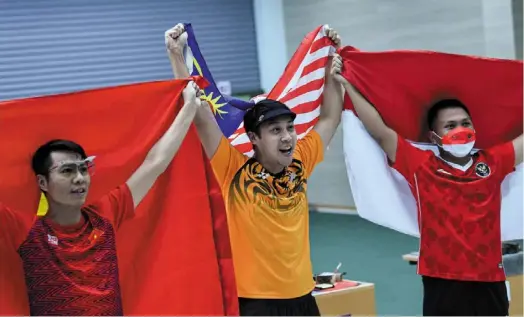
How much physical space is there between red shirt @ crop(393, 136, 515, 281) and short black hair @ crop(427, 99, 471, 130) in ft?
0.71

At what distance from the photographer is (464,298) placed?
4.26m

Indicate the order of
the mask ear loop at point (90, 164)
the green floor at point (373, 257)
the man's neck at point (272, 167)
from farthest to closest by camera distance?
1. the green floor at point (373, 257)
2. the man's neck at point (272, 167)
3. the mask ear loop at point (90, 164)

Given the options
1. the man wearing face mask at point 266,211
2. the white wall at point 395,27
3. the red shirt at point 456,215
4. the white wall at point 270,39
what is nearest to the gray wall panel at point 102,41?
the white wall at point 270,39

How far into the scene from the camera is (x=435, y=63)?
4609 millimetres

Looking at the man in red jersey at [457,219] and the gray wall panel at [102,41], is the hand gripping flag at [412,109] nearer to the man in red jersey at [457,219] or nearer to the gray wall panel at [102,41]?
the man in red jersey at [457,219]

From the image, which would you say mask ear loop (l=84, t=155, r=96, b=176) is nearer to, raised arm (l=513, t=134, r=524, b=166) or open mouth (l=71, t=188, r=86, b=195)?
open mouth (l=71, t=188, r=86, b=195)

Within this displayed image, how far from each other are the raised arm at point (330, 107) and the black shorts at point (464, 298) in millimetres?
881

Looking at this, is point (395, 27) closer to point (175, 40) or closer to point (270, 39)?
point (270, 39)

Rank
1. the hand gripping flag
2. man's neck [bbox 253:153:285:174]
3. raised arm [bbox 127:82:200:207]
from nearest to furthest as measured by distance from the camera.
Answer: raised arm [bbox 127:82:200:207]
man's neck [bbox 253:153:285:174]
the hand gripping flag

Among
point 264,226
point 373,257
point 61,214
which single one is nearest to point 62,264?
point 61,214

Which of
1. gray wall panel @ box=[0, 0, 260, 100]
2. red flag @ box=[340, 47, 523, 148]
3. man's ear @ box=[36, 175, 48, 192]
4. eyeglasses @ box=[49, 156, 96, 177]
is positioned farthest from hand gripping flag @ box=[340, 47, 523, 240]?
gray wall panel @ box=[0, 0, 260, 100]

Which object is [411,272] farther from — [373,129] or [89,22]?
[89,22]

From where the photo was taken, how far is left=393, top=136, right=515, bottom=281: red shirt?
13.9ft

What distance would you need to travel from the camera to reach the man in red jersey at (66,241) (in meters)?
3.33
